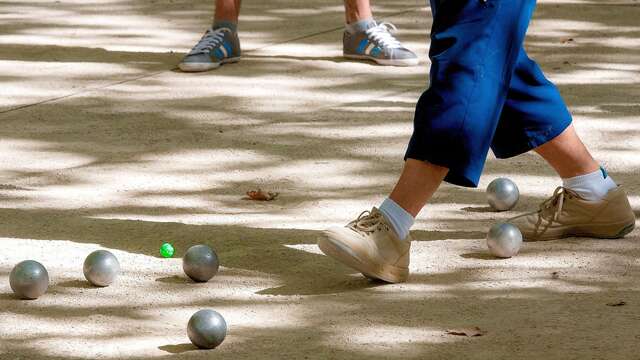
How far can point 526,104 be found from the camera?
4.46m

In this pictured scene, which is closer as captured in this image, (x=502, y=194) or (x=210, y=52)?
(x=502, y=194)

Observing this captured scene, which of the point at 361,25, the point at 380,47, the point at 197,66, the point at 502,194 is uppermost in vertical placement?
the point at 361,25

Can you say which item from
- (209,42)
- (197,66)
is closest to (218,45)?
(209,42)

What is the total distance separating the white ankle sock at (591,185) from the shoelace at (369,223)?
810 mm

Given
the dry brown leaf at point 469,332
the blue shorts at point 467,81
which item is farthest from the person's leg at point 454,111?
the dry brown leaf at point 469,332

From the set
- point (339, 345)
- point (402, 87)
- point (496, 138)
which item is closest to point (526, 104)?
point (496, 138)

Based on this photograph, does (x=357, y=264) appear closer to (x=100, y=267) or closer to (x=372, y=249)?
(x=372, y=249)

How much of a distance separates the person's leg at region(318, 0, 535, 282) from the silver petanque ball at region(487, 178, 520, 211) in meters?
0.84

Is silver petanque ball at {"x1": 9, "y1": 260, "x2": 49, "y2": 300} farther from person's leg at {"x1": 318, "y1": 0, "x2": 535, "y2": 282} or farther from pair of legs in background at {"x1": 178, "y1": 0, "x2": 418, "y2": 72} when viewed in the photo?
pair of legs in background at {"x1": 178, "y1": 0, "x2": 418, "y2": 72}

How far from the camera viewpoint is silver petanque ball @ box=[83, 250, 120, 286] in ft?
13.8

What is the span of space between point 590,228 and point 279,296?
4.06 ft

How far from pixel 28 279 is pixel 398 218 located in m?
1.19

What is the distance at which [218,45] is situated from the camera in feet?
25.3

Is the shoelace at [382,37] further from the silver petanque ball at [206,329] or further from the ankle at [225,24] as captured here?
the silver petanque ball at [206,329]
